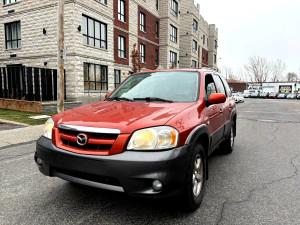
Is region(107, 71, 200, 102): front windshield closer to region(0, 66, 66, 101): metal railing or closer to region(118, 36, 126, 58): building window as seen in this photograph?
region(0, 66, 66, 101): metal railing

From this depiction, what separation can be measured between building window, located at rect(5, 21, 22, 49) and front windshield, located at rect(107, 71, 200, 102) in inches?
712

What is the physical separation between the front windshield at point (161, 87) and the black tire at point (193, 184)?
0.83 m

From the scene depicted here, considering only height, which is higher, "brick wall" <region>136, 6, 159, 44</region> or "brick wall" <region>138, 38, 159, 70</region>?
"brick wall" <region>136, 6, 159, 44</region>

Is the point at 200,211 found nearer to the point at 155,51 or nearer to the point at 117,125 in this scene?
the point at 117,125

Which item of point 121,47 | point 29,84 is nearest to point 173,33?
point 121,47

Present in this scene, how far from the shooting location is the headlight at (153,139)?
2.34 meters

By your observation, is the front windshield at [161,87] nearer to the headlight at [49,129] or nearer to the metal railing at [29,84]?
the headlight at [49,129]

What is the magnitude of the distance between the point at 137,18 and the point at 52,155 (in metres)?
24.1

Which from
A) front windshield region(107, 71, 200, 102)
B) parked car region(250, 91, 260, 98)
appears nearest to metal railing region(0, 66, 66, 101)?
front windshield region(107, 71, 200, 102)

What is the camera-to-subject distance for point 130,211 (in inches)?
109

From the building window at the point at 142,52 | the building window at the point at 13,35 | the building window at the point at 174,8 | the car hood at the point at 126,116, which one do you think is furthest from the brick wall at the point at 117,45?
the car hood at the point at 126,116

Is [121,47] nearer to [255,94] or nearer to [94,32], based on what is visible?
[94,32]

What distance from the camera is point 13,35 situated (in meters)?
18.8

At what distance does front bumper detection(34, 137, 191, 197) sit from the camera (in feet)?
7.32
